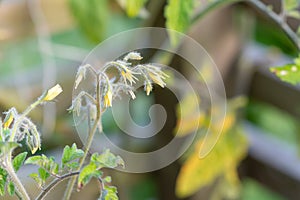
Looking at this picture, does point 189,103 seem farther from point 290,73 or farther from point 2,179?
point 2,179

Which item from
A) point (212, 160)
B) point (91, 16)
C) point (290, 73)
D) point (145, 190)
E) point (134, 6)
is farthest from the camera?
point (145, 190)

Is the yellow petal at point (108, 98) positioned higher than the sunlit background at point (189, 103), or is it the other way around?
the yellow petal at point (108, 98)

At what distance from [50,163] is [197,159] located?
1.81 feet

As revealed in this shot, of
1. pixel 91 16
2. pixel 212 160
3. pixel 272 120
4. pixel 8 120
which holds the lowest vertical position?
pixel 272 120

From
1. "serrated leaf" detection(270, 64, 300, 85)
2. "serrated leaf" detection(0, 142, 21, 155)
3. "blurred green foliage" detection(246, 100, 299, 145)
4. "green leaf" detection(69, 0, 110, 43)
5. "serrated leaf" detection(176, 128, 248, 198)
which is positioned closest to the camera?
"serrated leaf" detection(0, 142, 21, 155)

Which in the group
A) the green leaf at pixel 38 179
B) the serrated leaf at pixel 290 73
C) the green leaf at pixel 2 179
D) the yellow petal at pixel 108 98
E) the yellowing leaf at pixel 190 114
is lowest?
the yellowing leaf at pixel 190 114

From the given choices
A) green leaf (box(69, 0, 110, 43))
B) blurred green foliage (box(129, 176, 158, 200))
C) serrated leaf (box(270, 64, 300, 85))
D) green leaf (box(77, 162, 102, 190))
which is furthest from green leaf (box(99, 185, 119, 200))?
blurred green foliage (box(129, 176, 158, 200))

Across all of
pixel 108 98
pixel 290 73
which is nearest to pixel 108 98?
pixel 108 98

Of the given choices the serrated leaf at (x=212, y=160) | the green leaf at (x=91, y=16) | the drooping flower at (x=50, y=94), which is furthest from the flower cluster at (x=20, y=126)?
the serrated leaf at (x=212, y=160)

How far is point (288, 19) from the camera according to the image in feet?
2.51

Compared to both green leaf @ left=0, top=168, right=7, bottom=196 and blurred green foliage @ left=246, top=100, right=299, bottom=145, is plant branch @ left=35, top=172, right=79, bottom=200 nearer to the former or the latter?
green leaf @ left=0, top=168, right=7, bottom=196

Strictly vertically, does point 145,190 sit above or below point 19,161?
below

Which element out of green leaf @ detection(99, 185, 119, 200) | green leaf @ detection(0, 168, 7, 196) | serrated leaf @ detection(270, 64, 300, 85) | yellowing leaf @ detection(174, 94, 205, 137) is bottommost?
yellowing leaf @ detection(174, 94, 205, 137)

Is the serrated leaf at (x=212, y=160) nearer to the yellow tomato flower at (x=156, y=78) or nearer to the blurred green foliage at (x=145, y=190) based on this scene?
the blurred green foliage at (x=145, y=190)
